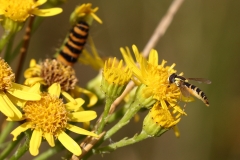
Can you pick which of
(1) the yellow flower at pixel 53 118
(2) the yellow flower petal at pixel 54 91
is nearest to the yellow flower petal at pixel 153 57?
(1) the yellow flower at pixel 53 118

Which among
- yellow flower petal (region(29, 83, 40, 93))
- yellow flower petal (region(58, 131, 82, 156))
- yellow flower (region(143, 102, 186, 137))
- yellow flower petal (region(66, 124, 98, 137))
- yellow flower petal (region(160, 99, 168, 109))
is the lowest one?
yellow flower petal (region(58, 131, 82, 156))

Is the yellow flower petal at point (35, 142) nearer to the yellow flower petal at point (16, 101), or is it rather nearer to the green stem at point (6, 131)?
the yellow flower petal at point (16, 101)

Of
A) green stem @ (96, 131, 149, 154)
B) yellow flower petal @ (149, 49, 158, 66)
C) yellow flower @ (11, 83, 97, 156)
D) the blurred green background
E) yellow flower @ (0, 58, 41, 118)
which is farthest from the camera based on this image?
the blurred green background

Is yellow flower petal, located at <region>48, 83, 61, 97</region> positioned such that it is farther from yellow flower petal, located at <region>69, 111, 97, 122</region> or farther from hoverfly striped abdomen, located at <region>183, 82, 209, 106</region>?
hoverfly striped abdomen, located at <region>183, 82, 209, 106</region>

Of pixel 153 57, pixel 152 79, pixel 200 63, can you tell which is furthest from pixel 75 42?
pixel 200 63

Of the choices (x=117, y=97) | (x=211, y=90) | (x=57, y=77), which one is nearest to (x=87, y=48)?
(x=57, y=77)

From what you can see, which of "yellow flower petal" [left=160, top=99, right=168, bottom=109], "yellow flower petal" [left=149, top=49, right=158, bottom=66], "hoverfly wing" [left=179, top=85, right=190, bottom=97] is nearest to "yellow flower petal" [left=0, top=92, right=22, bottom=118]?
"yellow flower petal" [left=160, top=99, right=168, bottom=109]
